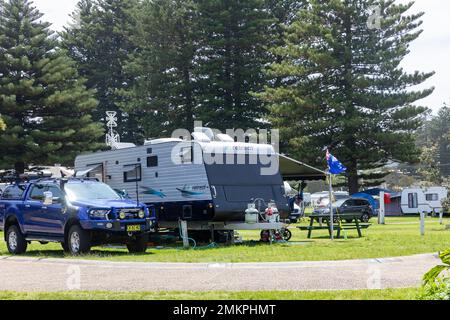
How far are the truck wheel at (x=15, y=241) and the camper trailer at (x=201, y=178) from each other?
3.26m

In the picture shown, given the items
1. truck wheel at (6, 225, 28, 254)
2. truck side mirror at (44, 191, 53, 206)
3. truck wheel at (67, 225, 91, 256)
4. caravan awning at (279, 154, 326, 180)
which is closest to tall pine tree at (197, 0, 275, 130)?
caravan awning at (279, 154, 326, 180)

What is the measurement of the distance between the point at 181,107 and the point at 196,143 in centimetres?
3556

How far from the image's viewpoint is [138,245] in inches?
663

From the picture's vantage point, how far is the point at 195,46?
53.8 m

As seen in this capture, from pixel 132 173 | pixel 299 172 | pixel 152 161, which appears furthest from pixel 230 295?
pixel 299 172

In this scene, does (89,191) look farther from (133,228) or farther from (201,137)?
(201,137)

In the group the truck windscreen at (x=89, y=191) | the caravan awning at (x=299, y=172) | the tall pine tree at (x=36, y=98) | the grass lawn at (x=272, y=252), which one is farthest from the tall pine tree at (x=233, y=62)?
the truck windscreen at (x=89, y=191)

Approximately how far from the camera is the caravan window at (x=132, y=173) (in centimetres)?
2052

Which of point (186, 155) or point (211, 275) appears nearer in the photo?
point (211, 275)

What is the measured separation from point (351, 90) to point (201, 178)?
1233 inches

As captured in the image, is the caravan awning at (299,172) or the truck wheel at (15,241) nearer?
the truck wheel at (15,241)

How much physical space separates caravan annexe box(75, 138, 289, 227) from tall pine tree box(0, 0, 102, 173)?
27.0 m

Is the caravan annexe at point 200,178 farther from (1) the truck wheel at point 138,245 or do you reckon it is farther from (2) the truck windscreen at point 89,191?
(1) the truck wheel at point 138,245

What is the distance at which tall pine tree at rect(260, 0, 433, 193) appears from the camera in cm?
4759
